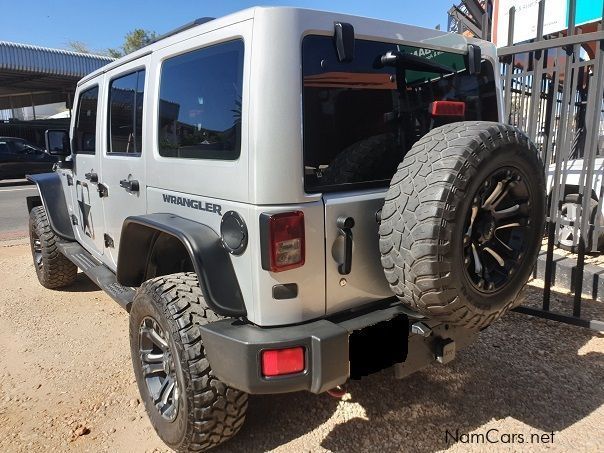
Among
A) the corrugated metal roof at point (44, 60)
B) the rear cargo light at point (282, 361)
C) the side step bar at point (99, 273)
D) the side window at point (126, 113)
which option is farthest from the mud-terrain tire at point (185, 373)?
the corrugated metal roof at point (44, 60)

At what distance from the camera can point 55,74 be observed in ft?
63.6

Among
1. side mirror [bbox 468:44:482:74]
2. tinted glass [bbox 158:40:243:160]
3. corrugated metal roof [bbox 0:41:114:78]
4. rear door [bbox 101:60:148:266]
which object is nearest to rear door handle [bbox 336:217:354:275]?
tinted glass [bbox 158:40:243:160]

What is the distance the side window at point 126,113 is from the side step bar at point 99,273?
0.95m

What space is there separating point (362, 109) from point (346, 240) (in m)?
0.64

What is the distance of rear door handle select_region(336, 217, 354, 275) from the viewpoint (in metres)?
2.18

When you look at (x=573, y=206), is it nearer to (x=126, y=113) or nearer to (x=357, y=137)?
(x=357, y=137)

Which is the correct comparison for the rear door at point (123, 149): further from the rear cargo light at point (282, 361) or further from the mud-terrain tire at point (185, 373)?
the rear cargo light at point (282, 361)

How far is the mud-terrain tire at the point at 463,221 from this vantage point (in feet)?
6.50

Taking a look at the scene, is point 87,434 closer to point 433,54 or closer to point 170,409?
point 170,409

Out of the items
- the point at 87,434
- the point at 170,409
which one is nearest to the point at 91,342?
the point at 87,434

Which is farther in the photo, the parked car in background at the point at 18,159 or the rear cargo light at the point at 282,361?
the parked car in background at the point at 18,159

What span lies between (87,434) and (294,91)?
2.23 metres

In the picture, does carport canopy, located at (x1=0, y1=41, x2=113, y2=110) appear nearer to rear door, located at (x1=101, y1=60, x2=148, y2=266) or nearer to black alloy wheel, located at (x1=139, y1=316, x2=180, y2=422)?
rear door, located at (x1=101, y1=60, x2=148, y2=266)

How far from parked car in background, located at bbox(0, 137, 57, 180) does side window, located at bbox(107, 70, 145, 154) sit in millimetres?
15705
